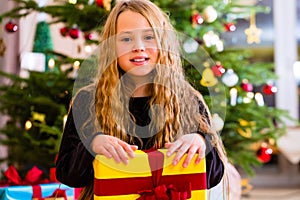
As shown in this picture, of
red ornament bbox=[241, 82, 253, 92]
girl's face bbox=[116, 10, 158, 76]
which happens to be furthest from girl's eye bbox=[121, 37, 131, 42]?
red ornament bbox=[241, 82, 253, 92]

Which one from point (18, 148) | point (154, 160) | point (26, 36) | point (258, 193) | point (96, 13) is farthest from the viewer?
point (258, 193)

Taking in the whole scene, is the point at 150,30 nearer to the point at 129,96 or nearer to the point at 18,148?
the point at 129,96

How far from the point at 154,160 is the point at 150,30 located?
25 centimetres

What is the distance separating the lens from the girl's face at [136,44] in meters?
0.92

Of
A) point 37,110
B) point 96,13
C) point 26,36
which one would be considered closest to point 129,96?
point 96,13

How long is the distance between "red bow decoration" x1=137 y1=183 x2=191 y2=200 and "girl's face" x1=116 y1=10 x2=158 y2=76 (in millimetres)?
230

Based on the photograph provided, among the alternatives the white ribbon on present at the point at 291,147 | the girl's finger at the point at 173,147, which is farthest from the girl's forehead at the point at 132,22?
the white ribbon on present at the point at 291,147

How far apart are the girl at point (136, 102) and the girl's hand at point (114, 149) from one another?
4 cm

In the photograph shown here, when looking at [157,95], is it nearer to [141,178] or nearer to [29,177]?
[141,178]

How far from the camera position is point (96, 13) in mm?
2002

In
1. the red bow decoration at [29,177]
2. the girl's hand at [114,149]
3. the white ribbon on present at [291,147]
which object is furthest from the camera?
the white ribbon on present at [291,147]

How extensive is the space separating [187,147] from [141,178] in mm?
90

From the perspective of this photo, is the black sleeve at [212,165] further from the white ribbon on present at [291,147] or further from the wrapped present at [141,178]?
the white ribbon on present at [291,147]

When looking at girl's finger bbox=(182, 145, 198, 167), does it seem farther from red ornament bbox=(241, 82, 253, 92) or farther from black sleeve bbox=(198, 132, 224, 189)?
red ornament bbox=(241, 82, 253, 92)
